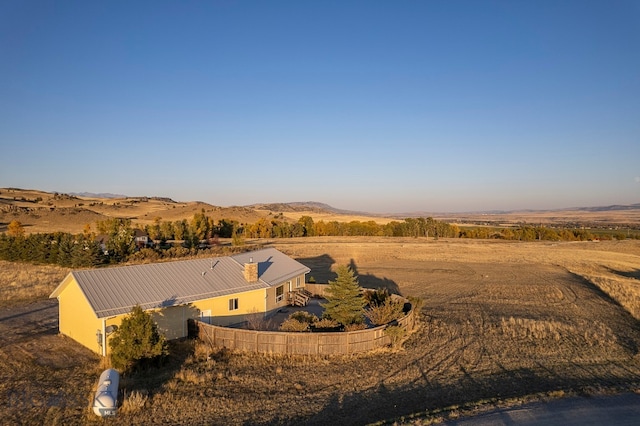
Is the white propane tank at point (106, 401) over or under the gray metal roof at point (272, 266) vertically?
under

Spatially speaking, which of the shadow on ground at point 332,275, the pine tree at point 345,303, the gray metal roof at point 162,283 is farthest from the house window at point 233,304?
the shadow on ground at point 332,275

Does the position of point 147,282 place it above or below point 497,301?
above

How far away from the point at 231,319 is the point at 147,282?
429 cm

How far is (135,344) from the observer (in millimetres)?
14938

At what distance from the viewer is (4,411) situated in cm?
1187

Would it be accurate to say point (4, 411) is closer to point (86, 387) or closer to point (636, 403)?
point (86, 387)

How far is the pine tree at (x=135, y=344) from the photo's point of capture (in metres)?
14.8

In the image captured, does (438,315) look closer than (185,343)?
No

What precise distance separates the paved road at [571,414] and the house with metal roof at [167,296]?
488 inches

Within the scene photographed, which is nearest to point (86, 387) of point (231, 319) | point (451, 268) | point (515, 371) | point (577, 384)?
point (231, 319)

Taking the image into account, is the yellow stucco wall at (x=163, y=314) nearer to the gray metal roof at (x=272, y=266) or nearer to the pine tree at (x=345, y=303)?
the gray metal roof at (x=272, y=266)

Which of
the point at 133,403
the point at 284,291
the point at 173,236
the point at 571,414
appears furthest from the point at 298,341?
the point at 173,236

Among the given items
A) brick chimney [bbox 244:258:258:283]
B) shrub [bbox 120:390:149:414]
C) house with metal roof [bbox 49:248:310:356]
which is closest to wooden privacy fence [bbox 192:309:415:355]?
house with metal roof [bbox 49:248:310:356]

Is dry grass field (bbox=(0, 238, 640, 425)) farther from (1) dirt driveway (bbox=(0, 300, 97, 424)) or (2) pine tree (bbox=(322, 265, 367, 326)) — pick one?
(2) pine tree (bbox=(322, 265, 367, 326))
